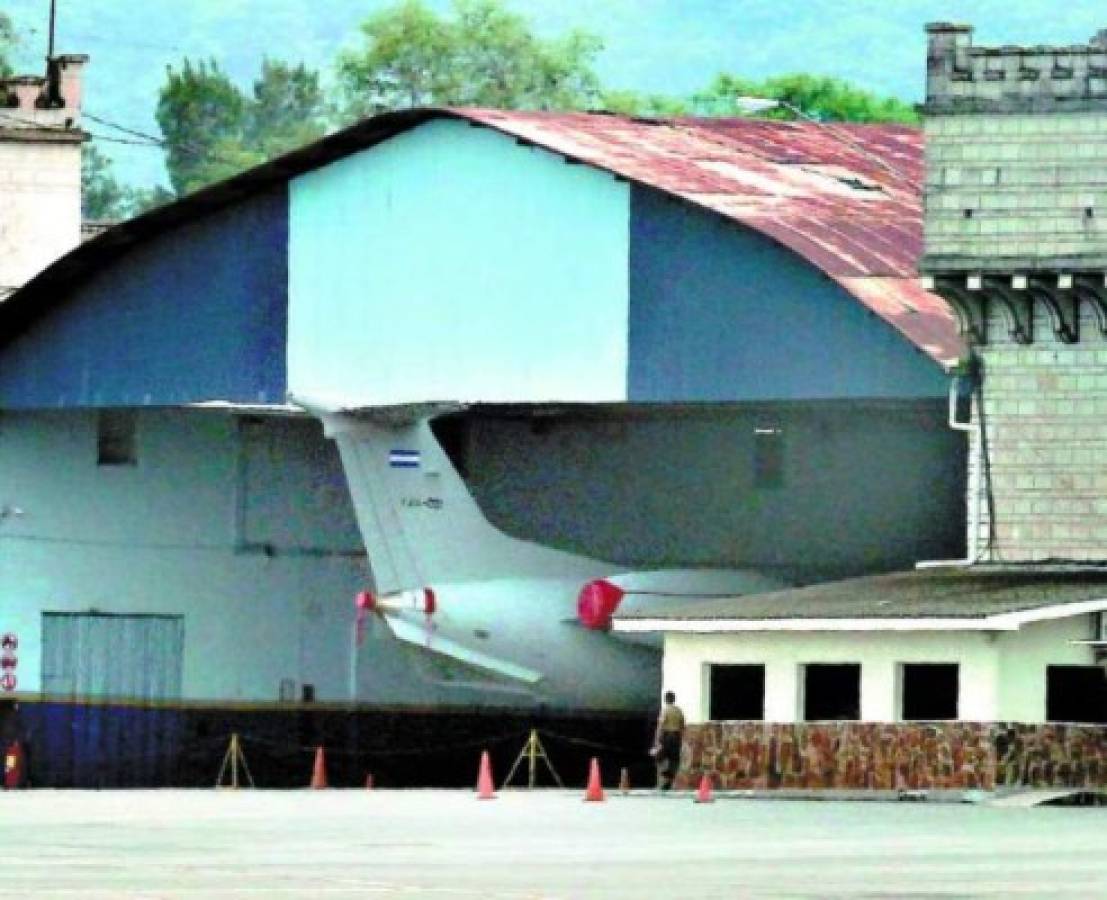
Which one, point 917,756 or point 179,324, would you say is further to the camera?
point 179,324

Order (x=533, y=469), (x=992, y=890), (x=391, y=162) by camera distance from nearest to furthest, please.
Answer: (x=992, y=890), (x=391, y=162), (x=533, y=469)

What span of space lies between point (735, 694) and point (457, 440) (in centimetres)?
1613

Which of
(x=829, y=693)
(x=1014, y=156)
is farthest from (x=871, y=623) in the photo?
(x=1014, y=156)

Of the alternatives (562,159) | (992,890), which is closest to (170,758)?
(562,159)

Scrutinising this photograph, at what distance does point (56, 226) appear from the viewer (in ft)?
288

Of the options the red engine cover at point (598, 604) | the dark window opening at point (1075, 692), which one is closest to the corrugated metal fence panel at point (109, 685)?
the red engine cover at point (598, 604)

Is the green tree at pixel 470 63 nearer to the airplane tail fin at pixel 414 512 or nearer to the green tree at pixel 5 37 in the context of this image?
the green tree at pixel 5 37

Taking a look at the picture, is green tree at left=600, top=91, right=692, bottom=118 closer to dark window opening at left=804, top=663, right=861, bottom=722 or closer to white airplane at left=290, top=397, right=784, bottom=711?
white airplane at left=290, top=397, right=784, bottom=711

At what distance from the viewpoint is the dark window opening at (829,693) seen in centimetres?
6047

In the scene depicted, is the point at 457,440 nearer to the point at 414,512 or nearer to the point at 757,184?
the point at 414,512

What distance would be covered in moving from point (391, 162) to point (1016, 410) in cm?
1344

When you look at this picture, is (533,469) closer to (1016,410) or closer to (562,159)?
(562,159)

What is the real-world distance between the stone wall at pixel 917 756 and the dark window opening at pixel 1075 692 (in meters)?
0.57

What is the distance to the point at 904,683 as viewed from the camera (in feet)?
195
